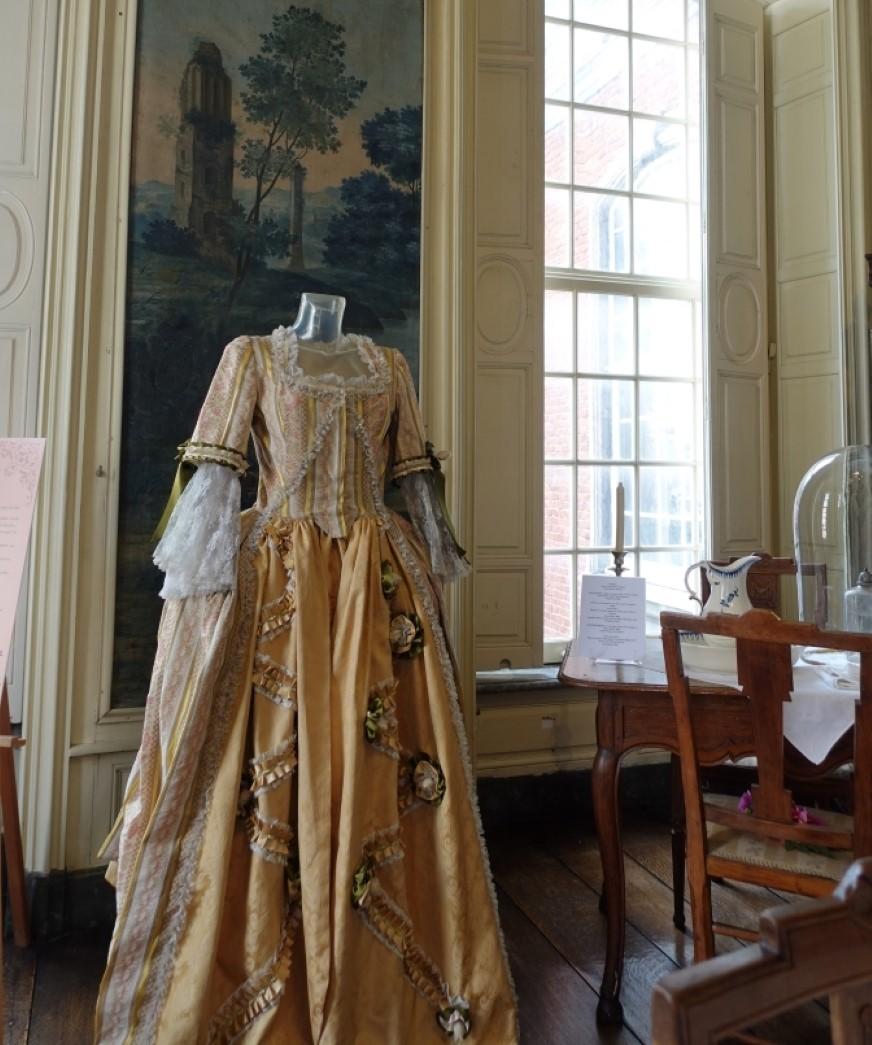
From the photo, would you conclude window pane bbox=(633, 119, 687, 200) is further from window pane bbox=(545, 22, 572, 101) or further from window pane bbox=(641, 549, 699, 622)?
window pane bbox=(641, 549, 699, 622)

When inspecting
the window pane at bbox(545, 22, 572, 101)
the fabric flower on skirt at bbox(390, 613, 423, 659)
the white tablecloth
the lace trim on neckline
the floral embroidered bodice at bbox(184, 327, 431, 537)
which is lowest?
the white tablecloth

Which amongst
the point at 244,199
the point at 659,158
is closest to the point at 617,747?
the point at 244,199

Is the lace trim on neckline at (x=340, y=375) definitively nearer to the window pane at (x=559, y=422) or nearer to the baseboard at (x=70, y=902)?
the window pane at (x=559, y=422)

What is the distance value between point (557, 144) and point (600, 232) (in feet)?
1.26

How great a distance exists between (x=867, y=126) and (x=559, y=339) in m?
1.57

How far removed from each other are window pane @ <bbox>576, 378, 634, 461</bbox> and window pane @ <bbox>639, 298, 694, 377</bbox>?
6.2 inches

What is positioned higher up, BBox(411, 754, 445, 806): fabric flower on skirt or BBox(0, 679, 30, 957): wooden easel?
BBox(411, 754, 445, 806): fabric flower on skirt

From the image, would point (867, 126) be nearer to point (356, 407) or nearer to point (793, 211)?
point (793, 211)

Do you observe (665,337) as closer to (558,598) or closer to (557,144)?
(557,144)

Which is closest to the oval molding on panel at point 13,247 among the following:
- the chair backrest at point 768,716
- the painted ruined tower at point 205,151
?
the painted ruined tower at point 205,151

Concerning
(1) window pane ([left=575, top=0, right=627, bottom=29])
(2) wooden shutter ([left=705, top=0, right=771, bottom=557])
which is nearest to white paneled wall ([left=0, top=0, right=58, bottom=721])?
(1) window pane ([left=575, top=0, right=627, bottom=29])

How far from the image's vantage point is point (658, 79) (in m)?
3.25

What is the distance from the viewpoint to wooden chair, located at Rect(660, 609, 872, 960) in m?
1.37

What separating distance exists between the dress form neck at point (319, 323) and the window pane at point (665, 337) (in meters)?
1.72
